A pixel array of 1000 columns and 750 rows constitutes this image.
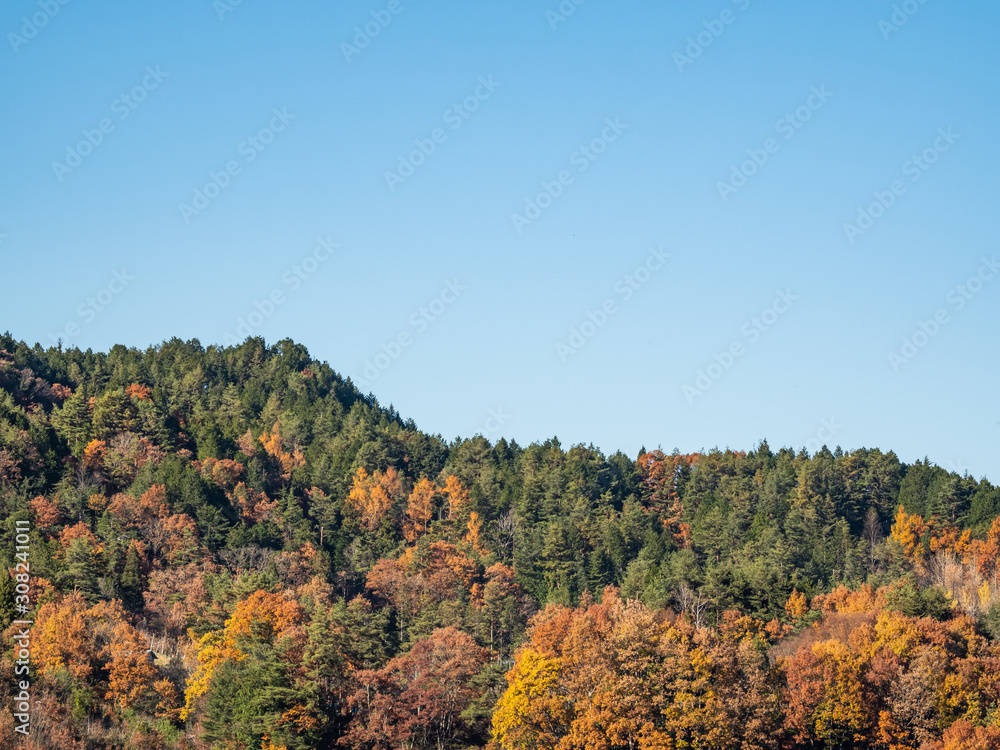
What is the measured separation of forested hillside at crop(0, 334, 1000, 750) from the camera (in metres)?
58.7

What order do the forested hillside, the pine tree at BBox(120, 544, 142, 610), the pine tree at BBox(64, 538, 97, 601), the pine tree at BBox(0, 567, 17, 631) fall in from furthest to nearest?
the pine tree at BBox(120, 544, 142, 610), the pine tree at BBox(64, 538, 97, 601), the pine tree at BBox(0, 567, 17, 631), the forested hillside

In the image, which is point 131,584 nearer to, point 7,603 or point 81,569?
point 81,569

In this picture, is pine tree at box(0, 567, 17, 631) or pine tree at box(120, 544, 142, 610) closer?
pine tree at box(0, 567, 17, 631)

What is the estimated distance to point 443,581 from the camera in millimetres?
112500

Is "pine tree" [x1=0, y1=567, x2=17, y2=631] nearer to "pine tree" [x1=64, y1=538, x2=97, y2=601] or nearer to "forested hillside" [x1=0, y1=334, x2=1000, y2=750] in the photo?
"forested hillside" [x1=0, y1=334, x2=1000, y2=750]

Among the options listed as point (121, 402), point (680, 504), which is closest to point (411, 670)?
point (121, 402)

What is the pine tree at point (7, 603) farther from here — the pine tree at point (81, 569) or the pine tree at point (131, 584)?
the pine tree at point (131, 584)

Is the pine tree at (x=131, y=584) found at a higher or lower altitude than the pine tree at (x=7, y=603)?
higher

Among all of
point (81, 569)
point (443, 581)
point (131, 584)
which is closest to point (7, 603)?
point (81, 569)

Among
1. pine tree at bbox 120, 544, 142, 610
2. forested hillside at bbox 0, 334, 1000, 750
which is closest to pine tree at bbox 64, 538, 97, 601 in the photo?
forested hillside at bbox 0, 334, 1000, 750

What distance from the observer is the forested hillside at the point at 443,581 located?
58.7 meters

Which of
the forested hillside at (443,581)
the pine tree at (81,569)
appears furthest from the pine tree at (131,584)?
the pine tree at (81,569)

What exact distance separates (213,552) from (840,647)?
6933 cm

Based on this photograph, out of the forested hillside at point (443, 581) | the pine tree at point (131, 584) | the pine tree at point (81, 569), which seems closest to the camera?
the forested hillside at point (443, 581)
